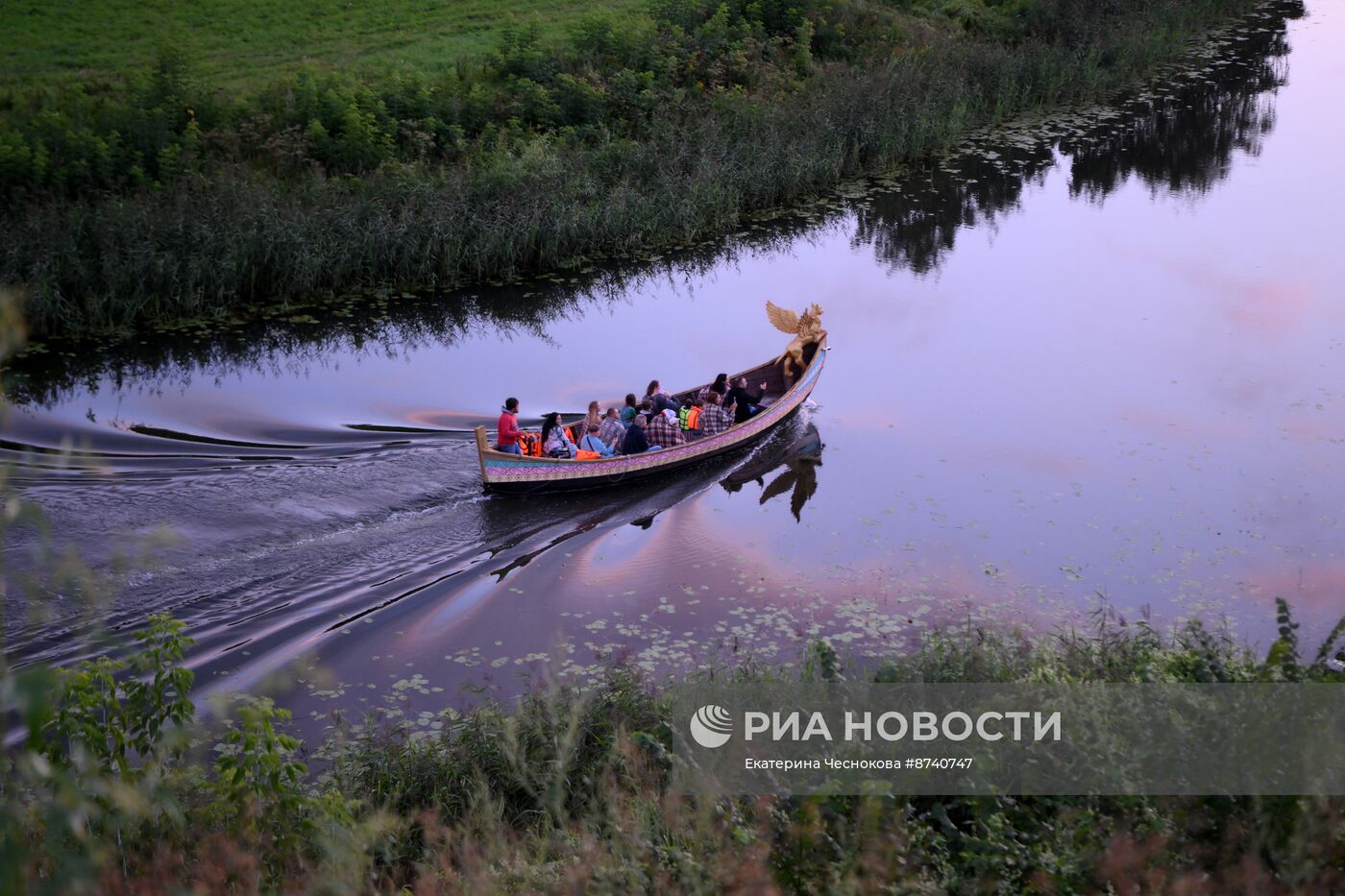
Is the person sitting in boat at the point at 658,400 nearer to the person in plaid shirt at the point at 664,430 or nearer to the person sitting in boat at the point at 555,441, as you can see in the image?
the person in plaid shirt at the point at 664,430

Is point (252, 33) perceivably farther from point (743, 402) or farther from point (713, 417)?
point (713, 417)

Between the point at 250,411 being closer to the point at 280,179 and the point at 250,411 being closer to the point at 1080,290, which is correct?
the point at 280,179

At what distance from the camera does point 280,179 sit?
65.8 feet

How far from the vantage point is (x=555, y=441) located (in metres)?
13.4

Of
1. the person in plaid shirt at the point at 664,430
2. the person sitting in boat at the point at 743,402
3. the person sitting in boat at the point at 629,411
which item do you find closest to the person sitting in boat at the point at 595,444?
the person in plaid shirt at the point at 664,430

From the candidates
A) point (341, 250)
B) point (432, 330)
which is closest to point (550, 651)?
point (432, 330)

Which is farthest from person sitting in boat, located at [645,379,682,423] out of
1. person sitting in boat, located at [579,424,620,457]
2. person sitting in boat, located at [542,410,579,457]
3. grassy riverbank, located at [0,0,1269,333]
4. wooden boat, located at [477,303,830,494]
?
grassy riverbank, located at [0,0,1269,333]

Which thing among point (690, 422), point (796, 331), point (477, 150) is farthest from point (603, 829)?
point (477, 150)

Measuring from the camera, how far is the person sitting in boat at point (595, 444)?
1373 cm

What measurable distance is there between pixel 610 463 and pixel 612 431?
741mm

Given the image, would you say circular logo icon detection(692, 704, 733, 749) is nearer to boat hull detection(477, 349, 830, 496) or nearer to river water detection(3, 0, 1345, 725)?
river water detection(3, 0, 1345, 725)

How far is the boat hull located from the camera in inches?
494

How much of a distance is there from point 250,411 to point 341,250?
4.51 metres

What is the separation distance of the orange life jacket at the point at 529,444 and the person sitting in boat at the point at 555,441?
0.40ft
